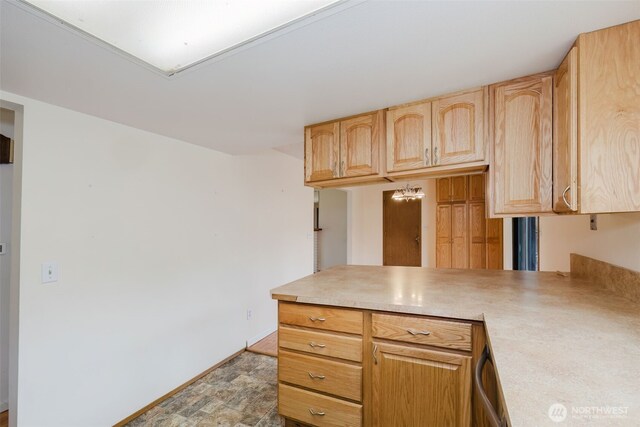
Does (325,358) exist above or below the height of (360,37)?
below

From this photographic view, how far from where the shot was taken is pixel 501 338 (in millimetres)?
938

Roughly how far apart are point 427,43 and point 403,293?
1.21 meters

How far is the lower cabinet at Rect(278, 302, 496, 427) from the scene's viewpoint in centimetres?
124

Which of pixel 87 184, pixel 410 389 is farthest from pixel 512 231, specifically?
pixel 87 184

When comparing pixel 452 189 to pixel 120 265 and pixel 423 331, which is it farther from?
pixel 120 265

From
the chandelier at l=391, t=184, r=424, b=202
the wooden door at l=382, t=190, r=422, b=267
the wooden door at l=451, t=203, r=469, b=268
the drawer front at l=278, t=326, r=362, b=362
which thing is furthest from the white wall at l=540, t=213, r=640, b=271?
the wooden door at l=382, t=190, r=422, b=267

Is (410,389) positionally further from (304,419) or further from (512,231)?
(512,231)

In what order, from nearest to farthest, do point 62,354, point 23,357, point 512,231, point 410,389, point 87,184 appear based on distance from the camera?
point 410,389 < point 23,357 < point 62,354 < point 87,184 < point 512,231

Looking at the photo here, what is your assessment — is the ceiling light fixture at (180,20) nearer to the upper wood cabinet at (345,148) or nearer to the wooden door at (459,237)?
the upper wood cabinet at (345,148)

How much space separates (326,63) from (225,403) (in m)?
2.37

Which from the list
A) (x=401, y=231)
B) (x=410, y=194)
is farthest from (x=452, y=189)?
(x=401, y=231)

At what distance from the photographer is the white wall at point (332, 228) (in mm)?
5992

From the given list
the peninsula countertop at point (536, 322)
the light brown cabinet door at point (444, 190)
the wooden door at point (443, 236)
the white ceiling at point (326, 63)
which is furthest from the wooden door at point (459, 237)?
the white ceiling at point (326, 63)

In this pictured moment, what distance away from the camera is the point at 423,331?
129 cm
